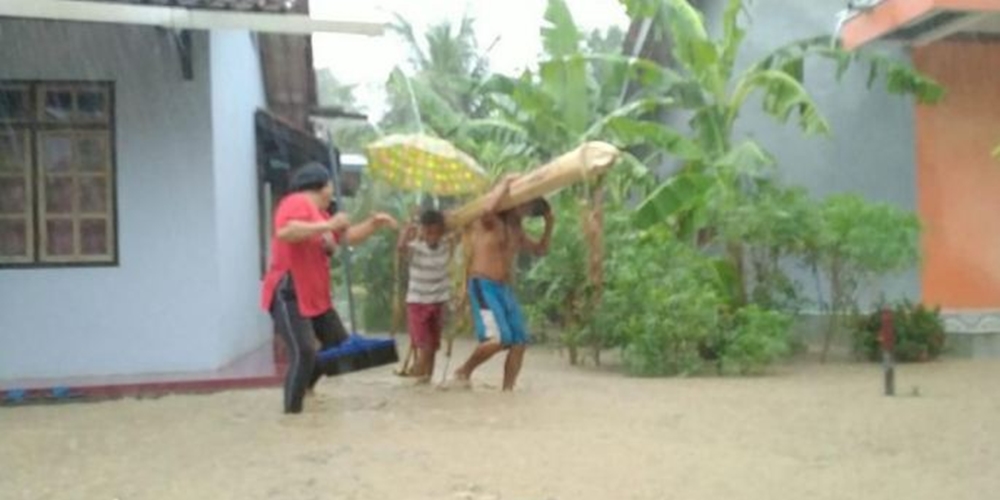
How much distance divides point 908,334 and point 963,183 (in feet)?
6.75

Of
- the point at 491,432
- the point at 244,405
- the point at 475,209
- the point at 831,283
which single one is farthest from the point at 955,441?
the point at 831,283

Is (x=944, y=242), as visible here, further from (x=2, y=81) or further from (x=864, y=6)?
(x=2, y=81)

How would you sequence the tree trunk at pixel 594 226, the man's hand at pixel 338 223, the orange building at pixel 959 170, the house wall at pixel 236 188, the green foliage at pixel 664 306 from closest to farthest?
the man's hand at pixel 338 223, the tree trunk at pixel 594 226, the house wall at pixel 236 188, the green foliage at pixel 664 306, the orange building at pixel 959 170

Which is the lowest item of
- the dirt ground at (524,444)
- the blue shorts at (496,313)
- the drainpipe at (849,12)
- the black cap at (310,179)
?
the dirt ground at (524,444)

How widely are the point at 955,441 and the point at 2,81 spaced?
747cm

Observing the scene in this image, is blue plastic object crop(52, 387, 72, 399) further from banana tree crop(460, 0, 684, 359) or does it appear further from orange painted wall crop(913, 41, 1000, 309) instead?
orange painted wall crop(913, 41, 1000, 309)

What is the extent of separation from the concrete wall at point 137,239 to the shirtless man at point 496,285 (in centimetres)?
226

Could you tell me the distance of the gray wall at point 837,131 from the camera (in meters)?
15.3

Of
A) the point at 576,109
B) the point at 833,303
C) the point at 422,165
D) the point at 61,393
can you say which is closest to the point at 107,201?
the point at 61,393

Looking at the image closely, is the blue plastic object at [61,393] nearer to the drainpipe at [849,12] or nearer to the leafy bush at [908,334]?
the leafy bush at [908,334]

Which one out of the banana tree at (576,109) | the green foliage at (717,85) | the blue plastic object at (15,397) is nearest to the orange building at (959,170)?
the green foliage at (717,85)

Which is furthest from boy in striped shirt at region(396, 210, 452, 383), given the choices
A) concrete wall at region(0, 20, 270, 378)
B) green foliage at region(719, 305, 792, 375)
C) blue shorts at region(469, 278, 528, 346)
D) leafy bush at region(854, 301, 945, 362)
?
leafy bush at region(854, 301, 945, 362)

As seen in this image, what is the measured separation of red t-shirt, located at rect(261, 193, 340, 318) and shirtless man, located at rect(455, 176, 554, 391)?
1.58 metres

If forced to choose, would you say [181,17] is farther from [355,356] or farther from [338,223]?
[355,356]
